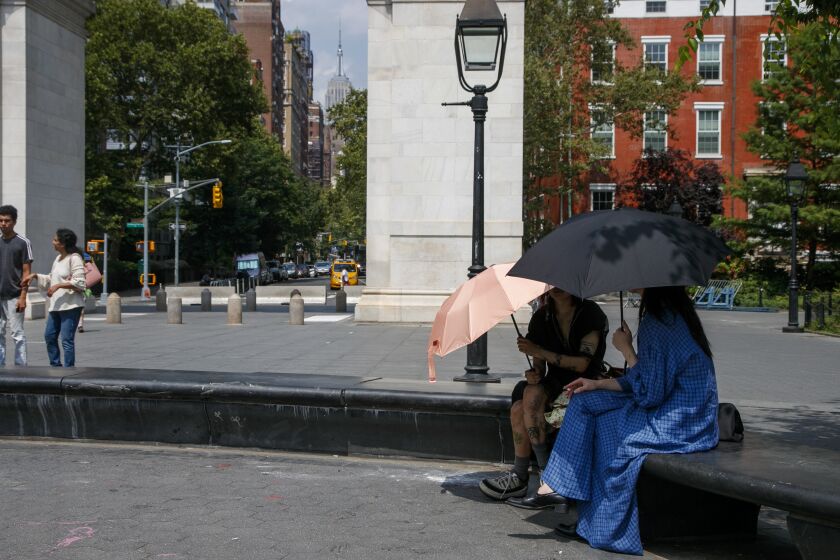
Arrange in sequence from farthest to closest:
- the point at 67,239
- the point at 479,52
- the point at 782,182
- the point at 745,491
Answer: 1. the point at 782,182
2. the point at 67,239
3. the point at 479,52
4. the point at 745,491

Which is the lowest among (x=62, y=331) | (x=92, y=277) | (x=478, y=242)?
(x=62, y=331)

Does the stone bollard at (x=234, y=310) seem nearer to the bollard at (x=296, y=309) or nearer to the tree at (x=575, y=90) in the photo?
the bollard at (x=296, y=309)

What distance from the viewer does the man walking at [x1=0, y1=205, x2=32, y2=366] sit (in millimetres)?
11266

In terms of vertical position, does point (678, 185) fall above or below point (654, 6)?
below

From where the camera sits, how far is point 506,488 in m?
6.86

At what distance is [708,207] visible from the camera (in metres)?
48.1

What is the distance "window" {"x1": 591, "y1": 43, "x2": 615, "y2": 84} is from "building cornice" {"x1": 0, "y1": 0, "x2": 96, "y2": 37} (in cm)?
2618

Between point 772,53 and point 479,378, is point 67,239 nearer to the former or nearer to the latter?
point 479,378

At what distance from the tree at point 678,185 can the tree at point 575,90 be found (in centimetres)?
190

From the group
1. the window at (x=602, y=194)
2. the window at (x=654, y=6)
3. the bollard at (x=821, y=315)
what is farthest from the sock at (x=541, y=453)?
the window at (x=654, y=6)

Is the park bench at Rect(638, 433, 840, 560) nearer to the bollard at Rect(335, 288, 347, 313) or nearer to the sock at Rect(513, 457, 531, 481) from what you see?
the sock at Rect(513, 457, 531, 481)

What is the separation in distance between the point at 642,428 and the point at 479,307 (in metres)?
1.46

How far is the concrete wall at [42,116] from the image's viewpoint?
2517cm

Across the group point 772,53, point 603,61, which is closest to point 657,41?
point 603,61
